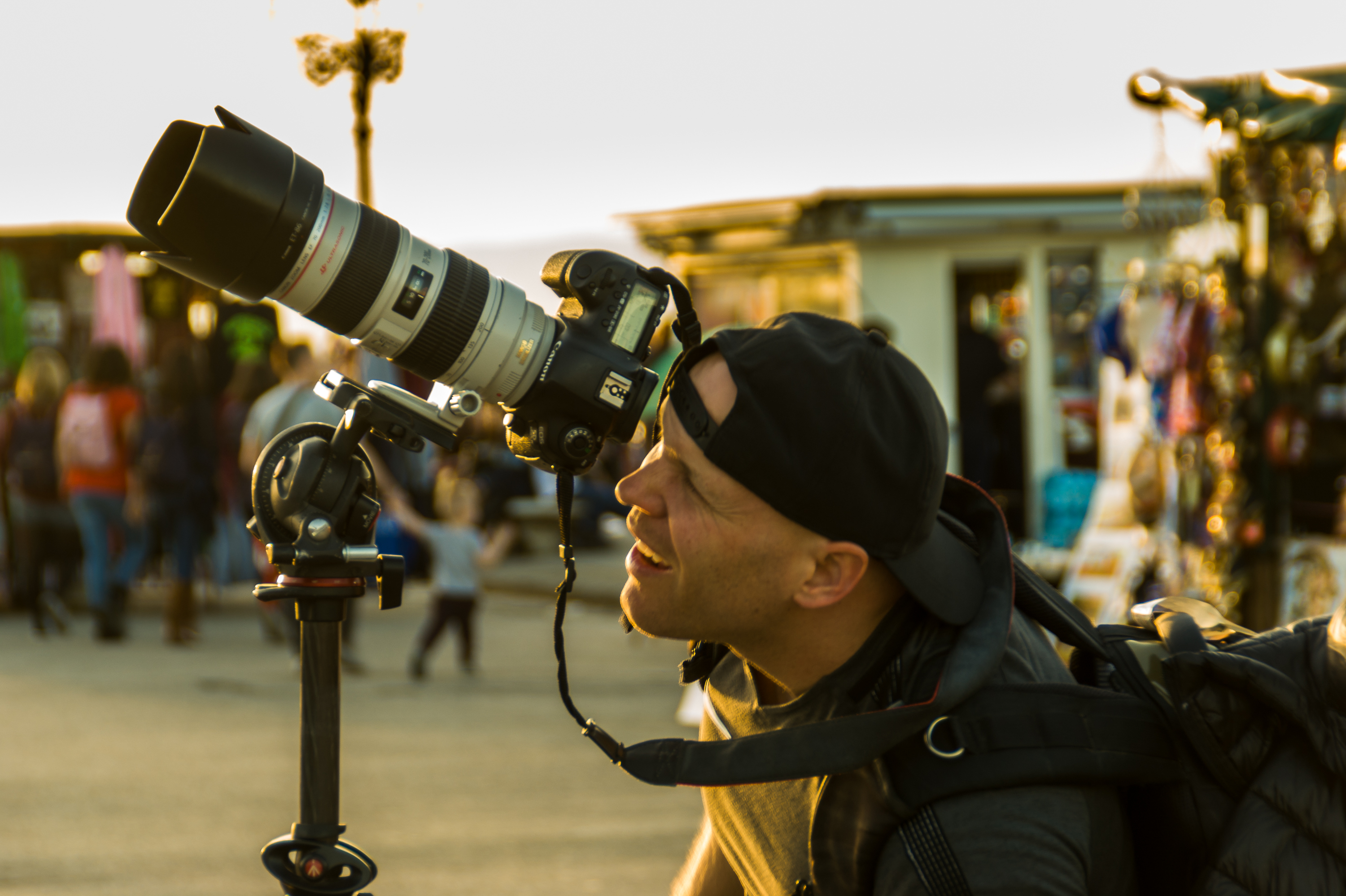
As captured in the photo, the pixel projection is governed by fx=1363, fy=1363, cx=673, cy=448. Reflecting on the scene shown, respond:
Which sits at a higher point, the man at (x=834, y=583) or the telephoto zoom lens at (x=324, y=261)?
the telephoto zoom lens at (x=324, y=261)

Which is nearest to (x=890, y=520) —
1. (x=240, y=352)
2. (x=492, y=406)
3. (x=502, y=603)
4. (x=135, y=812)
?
(x=492, y=406)

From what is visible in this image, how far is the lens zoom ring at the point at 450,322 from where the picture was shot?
5.98 feet

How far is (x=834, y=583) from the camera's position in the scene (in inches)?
61.1

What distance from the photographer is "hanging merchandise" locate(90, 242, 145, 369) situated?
12.2 m

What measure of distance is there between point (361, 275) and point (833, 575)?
74 centimetres

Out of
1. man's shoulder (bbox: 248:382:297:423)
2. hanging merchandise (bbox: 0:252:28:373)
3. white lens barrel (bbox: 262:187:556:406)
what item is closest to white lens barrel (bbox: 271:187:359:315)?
white lens barrel (bbox: 262:187:556:406)

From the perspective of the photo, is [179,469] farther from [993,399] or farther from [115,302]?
[993,399]

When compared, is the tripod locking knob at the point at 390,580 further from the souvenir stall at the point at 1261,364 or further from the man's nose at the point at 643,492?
the souvenir stall at the point at 1261,364

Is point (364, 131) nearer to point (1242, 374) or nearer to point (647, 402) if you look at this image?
point (647, 402)

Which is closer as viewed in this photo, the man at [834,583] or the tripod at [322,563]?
the man at [834,583]

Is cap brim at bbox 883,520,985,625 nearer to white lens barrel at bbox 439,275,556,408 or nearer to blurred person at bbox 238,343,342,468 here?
white lens barrel at bbox 439,275,556,408

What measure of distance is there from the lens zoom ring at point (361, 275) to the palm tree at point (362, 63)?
0.18m

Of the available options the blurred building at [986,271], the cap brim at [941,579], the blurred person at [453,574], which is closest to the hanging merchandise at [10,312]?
the blurred person at [453,574]

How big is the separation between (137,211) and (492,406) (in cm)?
53
